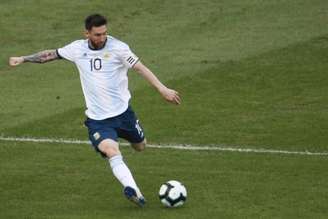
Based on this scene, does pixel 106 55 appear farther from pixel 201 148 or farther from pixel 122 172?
pixel 201 148

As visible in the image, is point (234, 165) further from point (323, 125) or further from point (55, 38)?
point (55, 38)

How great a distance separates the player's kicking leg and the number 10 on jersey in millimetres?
930

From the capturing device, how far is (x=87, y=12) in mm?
27094

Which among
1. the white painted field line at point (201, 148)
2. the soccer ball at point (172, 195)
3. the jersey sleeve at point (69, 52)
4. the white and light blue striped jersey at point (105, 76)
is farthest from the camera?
the white painted field line at point (201, 148)

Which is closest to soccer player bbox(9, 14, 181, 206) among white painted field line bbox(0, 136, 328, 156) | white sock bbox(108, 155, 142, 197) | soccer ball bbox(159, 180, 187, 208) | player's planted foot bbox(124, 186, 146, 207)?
white sock bbox(108, 155, 142, 197)

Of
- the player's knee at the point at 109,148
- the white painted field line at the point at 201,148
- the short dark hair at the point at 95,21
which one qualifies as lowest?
the white painted field line at the point at 201,148

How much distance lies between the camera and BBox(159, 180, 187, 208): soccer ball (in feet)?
42.1

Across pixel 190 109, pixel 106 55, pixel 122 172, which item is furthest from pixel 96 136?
pixel 190 109

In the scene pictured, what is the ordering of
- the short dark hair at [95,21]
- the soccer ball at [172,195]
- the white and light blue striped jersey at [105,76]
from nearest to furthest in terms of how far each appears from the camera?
the soccer ball at [172,195], the short dark hair at [95,21], the white and light blue striped jersey at [105,76]

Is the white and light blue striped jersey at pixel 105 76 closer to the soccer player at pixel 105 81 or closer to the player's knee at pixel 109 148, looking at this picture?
the soccer player at pixel 105 81

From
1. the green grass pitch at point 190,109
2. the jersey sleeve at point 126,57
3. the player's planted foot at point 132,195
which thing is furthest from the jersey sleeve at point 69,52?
the player's planted foot at point 132,195

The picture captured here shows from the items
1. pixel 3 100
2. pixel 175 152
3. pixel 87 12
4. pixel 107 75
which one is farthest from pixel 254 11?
pixel 107 75

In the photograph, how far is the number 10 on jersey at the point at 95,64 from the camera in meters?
13.5

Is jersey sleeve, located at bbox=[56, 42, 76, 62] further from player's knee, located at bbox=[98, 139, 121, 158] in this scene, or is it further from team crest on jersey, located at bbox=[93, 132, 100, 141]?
player's knee, located at bbox=[98, 139, 121, 158]
